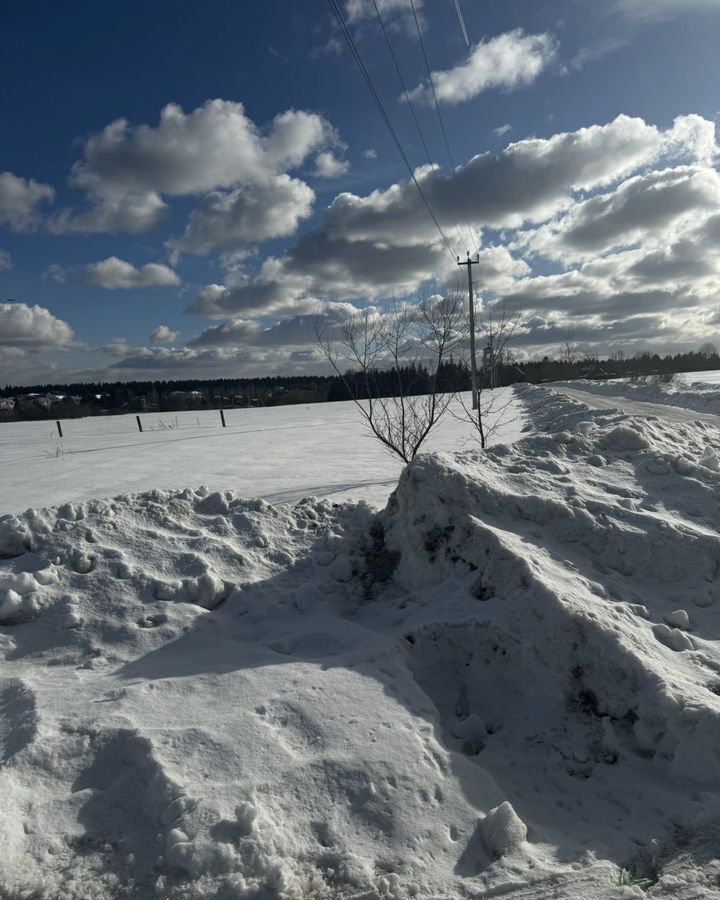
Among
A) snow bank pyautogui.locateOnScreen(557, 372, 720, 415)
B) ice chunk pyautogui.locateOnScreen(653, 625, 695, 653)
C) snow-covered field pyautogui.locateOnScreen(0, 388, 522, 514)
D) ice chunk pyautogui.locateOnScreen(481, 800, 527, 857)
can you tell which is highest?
snow bank pyautogui.locateOnScreen(557, 372, 720, 415)

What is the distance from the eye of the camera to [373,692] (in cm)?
316

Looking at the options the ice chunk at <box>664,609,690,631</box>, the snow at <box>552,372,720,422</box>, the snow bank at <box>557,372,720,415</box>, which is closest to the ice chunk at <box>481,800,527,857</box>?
the ice chunk at <box>664,609,690,631</box>

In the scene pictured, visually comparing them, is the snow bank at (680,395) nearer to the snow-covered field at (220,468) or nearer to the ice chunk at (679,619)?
the snow-covered field at (220,468)

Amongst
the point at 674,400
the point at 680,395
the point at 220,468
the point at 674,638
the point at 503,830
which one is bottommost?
the point at 503,830

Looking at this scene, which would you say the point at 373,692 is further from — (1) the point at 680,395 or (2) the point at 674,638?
(1) the point at 680,395

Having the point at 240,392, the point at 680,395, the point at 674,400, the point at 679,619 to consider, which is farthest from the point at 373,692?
the point at 240,392

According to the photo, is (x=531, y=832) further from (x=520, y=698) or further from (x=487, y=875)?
(x=520, y=698)

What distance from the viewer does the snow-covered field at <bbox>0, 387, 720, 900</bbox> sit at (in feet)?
7.47

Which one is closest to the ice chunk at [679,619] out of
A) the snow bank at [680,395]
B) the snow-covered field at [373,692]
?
the snow-covered field at [373,692]

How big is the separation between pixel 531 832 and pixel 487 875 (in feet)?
1.17

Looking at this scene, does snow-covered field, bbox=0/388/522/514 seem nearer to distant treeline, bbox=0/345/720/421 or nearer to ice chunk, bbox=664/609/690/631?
ice chunk, bbox=664/609/690/631

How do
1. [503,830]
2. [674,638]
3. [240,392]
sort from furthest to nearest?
[240,392]
[674,638]
[503,830]

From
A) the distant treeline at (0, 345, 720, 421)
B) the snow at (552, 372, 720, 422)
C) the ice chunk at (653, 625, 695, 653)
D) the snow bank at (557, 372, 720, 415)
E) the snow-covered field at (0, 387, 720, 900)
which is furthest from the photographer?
the distant treeline at (0, 345, 720, 421)

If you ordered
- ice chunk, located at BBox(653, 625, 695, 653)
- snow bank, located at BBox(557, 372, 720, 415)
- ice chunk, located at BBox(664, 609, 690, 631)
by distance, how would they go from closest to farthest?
1. ice chunk, located at BBox(653, 625, 695, 653)
2. ice chunk, located at BBox(664, 609, 690, 631)
3. snow bank, located at BBox(557, 372, 720, 415)
